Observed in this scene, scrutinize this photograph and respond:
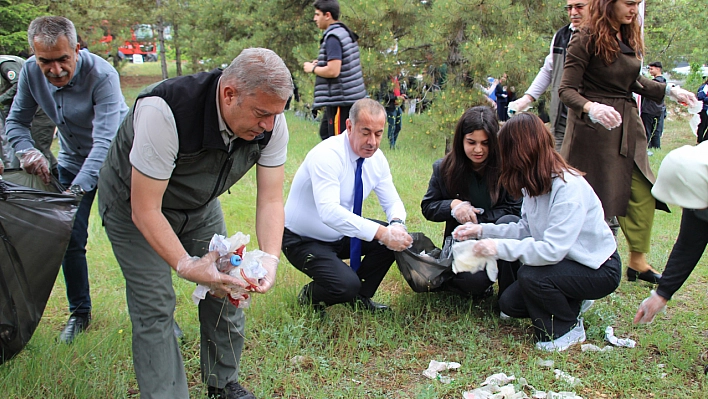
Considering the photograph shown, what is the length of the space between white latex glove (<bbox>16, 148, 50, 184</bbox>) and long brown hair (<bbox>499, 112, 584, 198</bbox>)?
8.14ft

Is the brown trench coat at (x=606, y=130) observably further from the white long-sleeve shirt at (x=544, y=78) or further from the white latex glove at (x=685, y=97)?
the white long-sleeve shirt at (x=544, y=78)

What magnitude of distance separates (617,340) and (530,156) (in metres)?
1.12

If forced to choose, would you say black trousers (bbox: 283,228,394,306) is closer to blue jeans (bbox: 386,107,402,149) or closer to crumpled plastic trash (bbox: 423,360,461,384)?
crumpled plastic trash (bbox: 423,360,461,384)

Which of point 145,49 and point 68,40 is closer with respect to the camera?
point 68,40

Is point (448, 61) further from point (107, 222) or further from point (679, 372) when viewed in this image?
point (107, 222)

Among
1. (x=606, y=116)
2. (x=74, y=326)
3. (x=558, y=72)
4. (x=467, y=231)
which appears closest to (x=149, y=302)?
(x=74, y=326)

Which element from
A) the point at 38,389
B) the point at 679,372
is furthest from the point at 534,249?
the point at 38,389

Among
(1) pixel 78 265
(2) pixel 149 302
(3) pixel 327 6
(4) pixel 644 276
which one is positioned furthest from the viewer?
(3) pixel 327 6

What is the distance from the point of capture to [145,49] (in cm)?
2430

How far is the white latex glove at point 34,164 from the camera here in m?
3.34

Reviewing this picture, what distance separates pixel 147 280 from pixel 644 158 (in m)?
3.20

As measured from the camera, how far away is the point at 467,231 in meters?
3.48

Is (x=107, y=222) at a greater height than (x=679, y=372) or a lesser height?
greater

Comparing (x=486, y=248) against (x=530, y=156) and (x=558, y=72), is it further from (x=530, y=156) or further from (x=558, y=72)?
(x=558, y=72)
